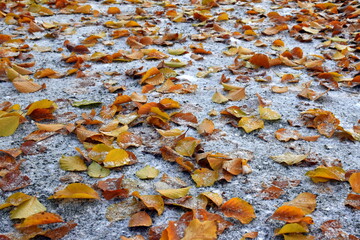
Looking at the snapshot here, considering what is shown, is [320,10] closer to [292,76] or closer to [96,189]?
[292,76]

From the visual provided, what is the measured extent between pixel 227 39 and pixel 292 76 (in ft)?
2.94

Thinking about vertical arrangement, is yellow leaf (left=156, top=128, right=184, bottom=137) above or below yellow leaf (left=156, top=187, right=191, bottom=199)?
below

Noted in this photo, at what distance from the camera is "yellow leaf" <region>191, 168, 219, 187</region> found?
5.01ft

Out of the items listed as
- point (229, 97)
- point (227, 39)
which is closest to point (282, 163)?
point (229, 97)

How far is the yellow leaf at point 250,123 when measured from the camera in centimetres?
191

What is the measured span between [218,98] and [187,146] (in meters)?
0.58

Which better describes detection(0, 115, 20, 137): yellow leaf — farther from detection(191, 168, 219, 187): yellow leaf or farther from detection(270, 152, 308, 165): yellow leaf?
detection(270, 152, 308, 165): yellow leaf

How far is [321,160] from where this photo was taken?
1675 millimetres

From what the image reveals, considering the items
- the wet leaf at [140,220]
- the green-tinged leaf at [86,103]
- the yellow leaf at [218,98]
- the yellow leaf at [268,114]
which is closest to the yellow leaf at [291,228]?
the wet leaf at [140,220]

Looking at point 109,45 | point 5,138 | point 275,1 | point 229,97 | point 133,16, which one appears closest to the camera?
point 5,138

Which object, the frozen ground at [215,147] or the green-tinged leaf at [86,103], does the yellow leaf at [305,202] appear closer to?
the frozen ground at [215,147]

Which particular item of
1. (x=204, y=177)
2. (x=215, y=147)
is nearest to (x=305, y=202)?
(x=204, y=177)

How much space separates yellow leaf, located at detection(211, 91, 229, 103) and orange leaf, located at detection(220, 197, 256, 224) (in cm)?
89

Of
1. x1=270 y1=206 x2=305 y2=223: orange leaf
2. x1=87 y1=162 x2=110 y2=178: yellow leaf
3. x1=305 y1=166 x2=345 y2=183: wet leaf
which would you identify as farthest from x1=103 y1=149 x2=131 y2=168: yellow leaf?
x1=305 y1=166 x2=345 y2=183: wet leaf
